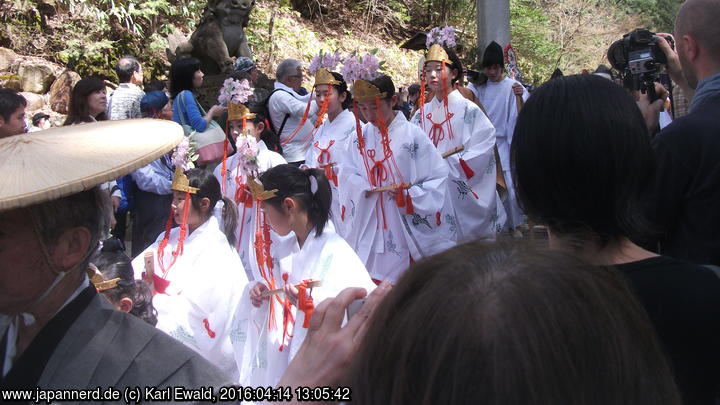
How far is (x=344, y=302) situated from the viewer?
1.33 meters

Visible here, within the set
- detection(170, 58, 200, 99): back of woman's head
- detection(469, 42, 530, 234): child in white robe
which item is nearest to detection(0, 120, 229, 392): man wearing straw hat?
detection(170, 58, 200, 99): back of woman's head

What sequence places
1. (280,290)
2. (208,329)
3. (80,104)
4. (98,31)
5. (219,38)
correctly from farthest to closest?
(98,31), (219,38), (80,104), (208,329), (280,290)

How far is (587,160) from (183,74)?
5469 millimetres

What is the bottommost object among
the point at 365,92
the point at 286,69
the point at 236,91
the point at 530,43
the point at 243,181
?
the point at 243,181

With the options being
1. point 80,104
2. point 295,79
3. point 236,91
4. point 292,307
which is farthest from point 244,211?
point 295,79

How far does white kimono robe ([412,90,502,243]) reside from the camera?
6250 mm

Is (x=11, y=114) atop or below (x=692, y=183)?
atop

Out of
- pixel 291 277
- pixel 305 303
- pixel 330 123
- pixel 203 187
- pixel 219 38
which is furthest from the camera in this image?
pixel 219 38

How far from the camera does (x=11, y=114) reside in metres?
4.64

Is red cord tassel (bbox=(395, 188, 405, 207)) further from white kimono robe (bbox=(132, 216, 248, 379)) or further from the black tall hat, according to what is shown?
the black tall hat

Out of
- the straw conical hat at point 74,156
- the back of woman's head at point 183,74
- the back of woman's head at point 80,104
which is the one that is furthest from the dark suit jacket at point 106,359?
the back of woman's head at point 183,74

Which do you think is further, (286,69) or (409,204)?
(286,69)

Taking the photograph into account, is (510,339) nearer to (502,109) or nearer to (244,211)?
(244,211)

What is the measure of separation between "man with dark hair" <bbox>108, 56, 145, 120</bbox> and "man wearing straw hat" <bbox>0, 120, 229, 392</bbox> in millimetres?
4605
